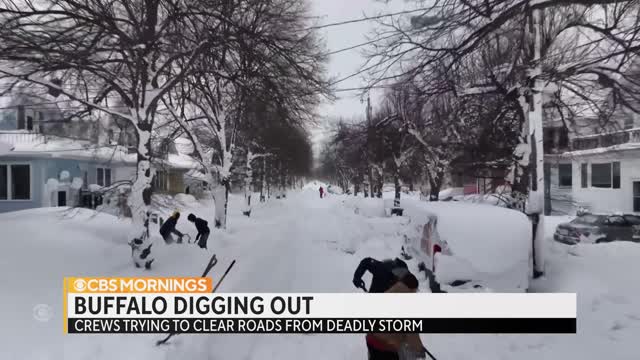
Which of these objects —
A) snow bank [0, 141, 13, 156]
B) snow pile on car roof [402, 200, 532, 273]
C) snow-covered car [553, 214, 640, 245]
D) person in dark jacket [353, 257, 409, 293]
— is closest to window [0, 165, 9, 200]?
snow bank [0, 141, 13, 156]

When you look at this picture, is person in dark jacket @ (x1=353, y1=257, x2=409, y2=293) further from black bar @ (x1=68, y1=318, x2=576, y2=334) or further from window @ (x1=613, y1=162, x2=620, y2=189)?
window @ (x1=613, y1=162, x2=620, y2=189)

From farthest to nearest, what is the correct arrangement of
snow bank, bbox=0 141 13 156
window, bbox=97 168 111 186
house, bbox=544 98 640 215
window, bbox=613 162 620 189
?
1. window, bbox=97 168 111 186
2. window, bbox=613 162 620 189
3. house, bbox=544 98 640 215
4. snow bank, bbox=0 141 13 156

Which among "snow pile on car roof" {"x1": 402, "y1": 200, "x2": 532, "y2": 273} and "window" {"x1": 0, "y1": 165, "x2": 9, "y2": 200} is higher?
"window" {"x1": 0, "y1": 165, "x2": 9, "y2": 200}

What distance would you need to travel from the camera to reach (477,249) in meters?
4.93

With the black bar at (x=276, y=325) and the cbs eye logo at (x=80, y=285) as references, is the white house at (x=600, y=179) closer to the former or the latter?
the black bar at (x=276, y=325)

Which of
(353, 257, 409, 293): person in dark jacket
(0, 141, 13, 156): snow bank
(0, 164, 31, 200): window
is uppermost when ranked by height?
(0, 141, 13, 156): snow bank

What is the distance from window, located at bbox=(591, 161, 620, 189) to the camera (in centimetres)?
1844

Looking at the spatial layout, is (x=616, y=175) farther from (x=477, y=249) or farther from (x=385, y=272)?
(x=385, y=272)

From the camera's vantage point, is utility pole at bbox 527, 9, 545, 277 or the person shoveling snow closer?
the person shoveling snow

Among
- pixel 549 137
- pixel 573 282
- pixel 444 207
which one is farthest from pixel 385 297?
pixel 549 137

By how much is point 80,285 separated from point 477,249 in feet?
15.5

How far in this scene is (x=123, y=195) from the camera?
34.3ft

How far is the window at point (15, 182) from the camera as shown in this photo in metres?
17.2

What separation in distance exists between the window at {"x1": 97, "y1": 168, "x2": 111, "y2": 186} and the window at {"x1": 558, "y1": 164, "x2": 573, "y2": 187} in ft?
91.5
